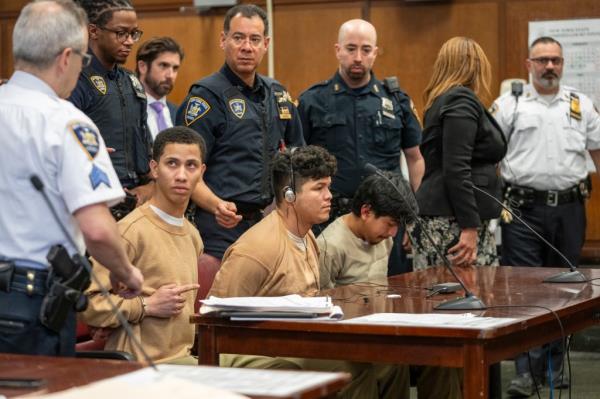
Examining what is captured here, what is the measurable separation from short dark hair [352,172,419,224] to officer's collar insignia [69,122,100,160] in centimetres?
170

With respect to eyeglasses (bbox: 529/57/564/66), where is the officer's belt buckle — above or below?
below

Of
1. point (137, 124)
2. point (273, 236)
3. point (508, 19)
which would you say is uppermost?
point (508, 19)

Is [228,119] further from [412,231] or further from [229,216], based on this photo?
[412,231]

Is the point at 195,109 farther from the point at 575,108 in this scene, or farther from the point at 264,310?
the point at 575,108

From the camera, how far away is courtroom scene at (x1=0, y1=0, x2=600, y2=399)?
9.26 ft

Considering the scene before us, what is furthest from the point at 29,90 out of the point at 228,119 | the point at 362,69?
the point at 362,69

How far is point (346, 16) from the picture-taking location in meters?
7.59

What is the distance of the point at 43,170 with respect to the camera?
2803 millimetres

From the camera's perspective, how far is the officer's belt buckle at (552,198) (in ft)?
19.5

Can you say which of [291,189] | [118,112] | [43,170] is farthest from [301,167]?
[43,170]

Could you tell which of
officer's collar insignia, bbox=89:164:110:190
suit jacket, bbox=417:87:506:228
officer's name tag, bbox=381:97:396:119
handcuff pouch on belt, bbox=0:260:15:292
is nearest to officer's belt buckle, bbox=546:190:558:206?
suit jacket, bbox=417:87:506:228

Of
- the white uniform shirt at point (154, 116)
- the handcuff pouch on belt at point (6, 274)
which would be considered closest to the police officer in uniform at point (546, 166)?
the white uniform shirt at point (154, 116)

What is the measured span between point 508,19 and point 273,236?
3.94m

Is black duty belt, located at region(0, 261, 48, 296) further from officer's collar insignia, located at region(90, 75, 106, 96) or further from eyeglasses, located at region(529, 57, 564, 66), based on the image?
eyeglasses, located at region(529, 57, 564, 66)
